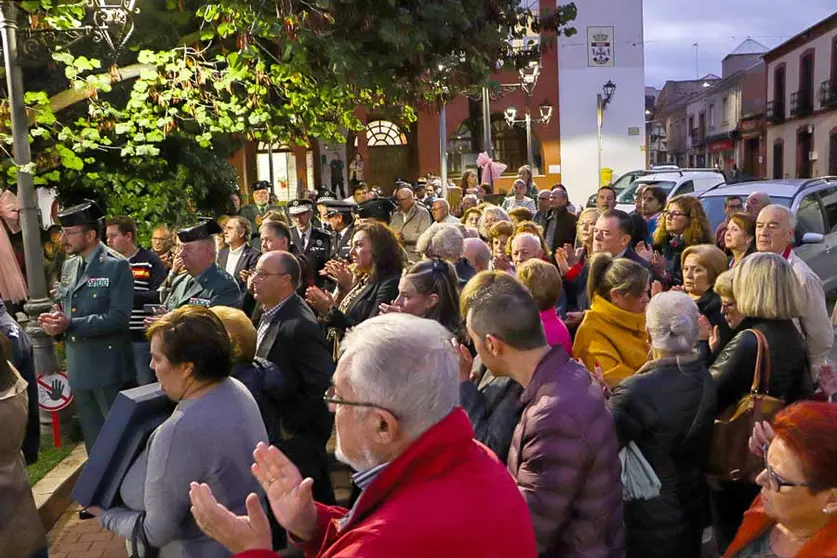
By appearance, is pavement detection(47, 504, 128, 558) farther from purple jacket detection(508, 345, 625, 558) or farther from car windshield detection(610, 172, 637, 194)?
car windshield detection(610, 172, 637, 194)

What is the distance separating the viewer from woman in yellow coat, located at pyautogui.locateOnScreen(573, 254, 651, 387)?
13.6 feet

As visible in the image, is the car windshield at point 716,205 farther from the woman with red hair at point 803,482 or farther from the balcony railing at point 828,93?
the balcony railing at point 828,93

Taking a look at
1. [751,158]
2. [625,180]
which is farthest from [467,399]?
[751,158]

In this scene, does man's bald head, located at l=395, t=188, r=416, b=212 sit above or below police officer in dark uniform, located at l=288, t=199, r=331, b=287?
above

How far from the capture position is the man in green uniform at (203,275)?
5609 millimetres

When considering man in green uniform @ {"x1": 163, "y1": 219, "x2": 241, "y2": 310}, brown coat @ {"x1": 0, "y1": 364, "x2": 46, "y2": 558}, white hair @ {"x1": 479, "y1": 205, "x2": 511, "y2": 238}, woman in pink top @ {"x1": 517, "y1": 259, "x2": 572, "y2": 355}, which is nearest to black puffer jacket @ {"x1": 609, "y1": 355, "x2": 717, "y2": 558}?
woman in pink top @ {"x1": 517, "y1": 259, "x2": 572, "y2": 355}

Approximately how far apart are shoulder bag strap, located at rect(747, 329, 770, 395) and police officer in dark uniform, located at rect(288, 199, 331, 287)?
576 centimetres

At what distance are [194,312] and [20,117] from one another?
14.7 feet

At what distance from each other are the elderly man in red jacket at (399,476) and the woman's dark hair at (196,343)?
3.23 ft

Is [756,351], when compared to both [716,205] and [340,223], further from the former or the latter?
[716,205]

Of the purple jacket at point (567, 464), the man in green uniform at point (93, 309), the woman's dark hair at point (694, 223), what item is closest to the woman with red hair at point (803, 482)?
the purple jacket at point (567, 464)

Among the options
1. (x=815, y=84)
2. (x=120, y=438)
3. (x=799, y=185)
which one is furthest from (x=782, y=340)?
(x=815, y=84)

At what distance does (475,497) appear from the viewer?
1.79m

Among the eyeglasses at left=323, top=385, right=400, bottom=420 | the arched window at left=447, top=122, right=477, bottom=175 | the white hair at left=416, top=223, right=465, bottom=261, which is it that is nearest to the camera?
the eyeglasses at left=323, top=385, right=400, bottom=420
